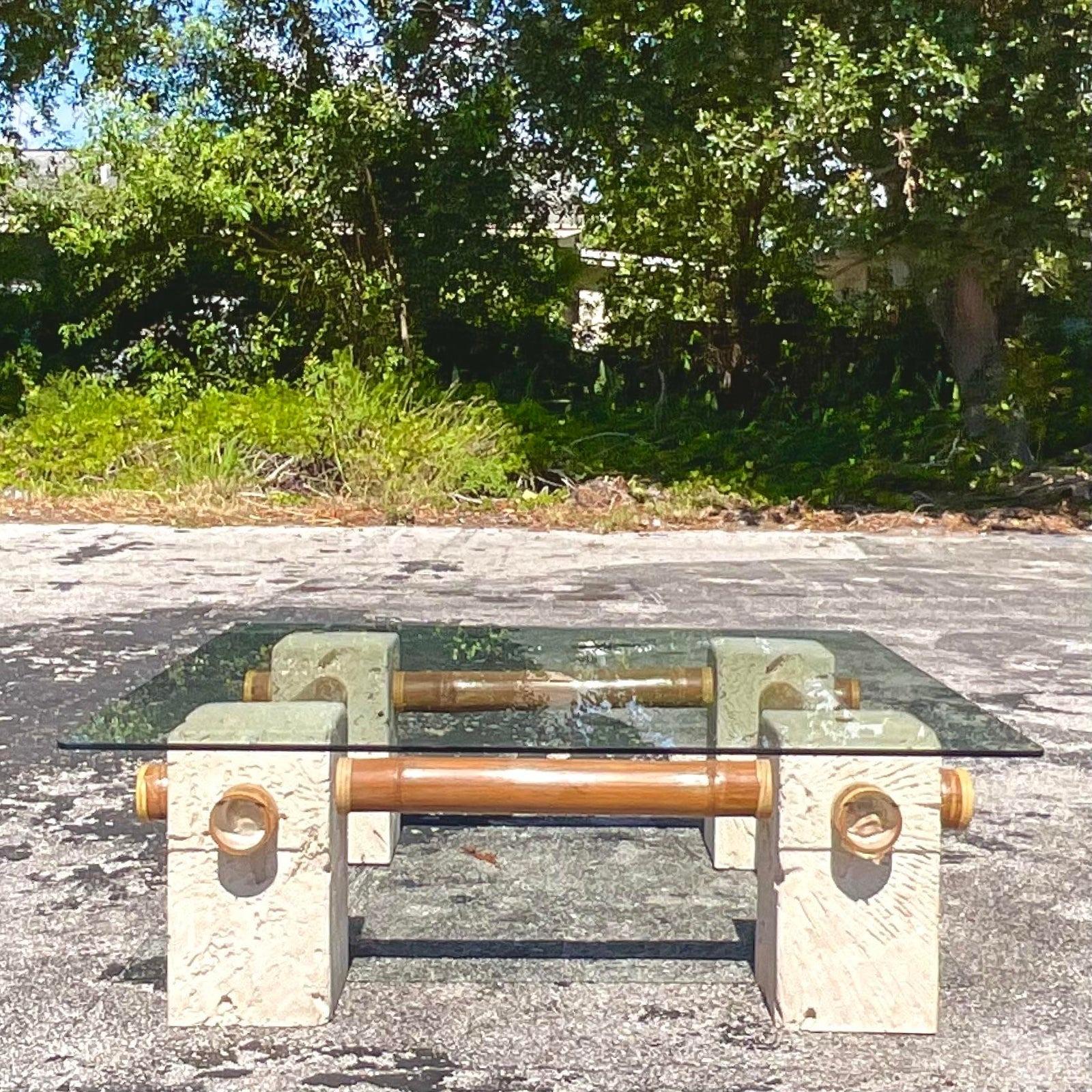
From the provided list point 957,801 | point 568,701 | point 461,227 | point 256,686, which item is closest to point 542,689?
point 568,701

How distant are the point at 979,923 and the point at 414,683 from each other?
1460 millimetres

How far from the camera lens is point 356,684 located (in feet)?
12.0

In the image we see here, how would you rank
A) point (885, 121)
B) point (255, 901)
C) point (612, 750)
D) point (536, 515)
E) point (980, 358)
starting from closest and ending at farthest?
point (612, 750)
point (255, 901)
point (885, 121)
point (536, 515)
point (980, 358)

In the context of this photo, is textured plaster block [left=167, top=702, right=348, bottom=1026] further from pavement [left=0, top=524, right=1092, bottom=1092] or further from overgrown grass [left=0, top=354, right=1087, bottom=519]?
overgrown grass [left=0, top=354, right=1087, bottom=519]

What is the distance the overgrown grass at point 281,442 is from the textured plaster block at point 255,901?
9582 mm

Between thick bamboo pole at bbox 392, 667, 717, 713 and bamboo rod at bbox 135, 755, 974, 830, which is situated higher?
thick bamboo pole at bbox 392, 667, 717, 713

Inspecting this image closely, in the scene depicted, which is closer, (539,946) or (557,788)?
(557,788)

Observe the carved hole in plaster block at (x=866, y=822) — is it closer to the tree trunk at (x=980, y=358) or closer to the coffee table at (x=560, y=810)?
the coffee table at (x=560, y=810)

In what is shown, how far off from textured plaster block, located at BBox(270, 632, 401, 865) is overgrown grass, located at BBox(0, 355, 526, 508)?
28.3ft

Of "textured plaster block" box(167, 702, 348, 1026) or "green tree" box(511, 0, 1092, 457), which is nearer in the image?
"textured plaster block" box(167, 702, 348, 1026)

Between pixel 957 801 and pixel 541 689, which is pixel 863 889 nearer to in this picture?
pixel 957 801

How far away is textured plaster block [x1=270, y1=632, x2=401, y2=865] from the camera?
11.8ft

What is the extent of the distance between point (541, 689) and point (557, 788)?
57 centimetres

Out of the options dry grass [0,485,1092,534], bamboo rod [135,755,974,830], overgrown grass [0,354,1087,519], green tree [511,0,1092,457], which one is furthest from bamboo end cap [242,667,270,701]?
overgrown grass [0,354,1087,519]
